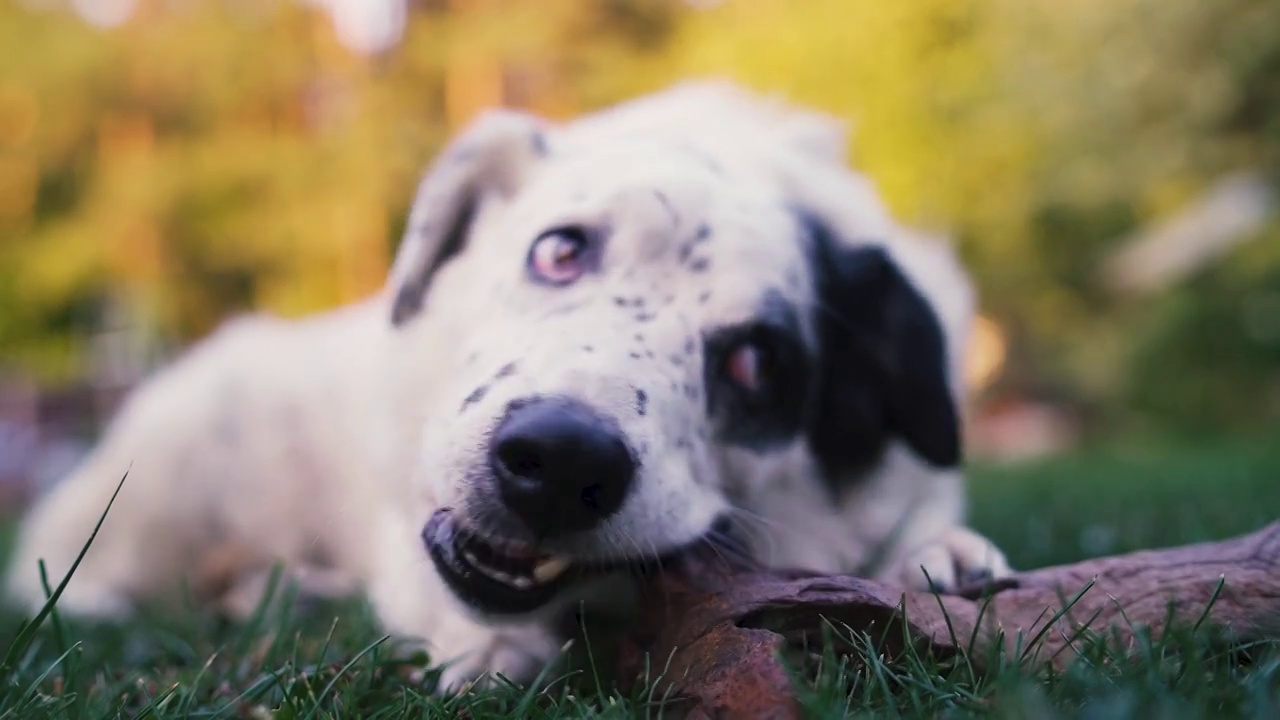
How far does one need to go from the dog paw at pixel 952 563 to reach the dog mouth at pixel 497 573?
0.59 m

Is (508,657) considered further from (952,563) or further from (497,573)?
(952,563)

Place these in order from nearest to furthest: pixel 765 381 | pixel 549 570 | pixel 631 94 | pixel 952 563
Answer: pixel 549 570, pixel 952 563, pixel 765 381, pixel 631 94

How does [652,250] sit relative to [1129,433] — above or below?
above

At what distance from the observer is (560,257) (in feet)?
6.88

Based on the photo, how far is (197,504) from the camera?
3.51 meters

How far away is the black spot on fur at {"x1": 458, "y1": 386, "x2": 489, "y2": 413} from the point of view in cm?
179

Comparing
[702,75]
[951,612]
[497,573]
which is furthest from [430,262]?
[702,75]

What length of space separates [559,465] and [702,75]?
1161 cm

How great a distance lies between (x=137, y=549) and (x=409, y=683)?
2179 mm

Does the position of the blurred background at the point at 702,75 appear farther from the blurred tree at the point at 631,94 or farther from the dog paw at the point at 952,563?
the dog paw at the point at 952,563

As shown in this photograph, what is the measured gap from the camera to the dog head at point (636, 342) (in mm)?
1644

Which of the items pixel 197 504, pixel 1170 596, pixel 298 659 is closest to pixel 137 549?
pixel 197 504

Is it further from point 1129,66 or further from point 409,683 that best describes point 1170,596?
point 1129,66

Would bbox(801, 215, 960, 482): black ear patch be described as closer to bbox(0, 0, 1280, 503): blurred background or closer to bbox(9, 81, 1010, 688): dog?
bbox(9, 81, 1010, 688): dog
